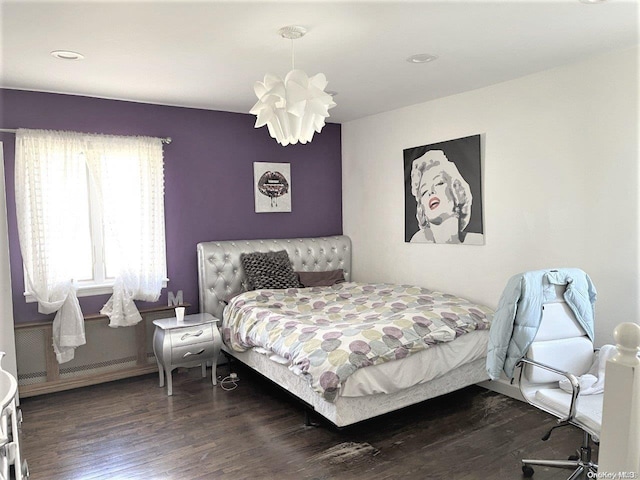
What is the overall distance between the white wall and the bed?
1.35 feet

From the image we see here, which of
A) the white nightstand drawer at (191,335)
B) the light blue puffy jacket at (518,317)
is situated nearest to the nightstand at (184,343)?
the white nightstand drawer at (191,335)

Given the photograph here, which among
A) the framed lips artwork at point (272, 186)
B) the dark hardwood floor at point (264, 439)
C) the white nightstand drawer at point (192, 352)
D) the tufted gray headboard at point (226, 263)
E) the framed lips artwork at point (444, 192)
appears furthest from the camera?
the framed lips artwork at point (272, 186)

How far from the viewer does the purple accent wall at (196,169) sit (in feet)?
12.6

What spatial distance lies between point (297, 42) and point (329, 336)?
1790mm

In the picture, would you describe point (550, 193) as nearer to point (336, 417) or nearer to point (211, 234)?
point (336, 417)

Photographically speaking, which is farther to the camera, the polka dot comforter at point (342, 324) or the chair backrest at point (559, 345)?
the polka dot comforter at point (342, 324)

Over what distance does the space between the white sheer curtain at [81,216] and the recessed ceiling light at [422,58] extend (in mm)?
2377

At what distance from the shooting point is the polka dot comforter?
2848mm

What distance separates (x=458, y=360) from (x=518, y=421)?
0.56 meters

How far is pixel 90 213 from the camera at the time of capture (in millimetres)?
4156

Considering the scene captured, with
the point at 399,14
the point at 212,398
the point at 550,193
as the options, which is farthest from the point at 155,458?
the point at 550,193

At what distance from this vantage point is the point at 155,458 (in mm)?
2826

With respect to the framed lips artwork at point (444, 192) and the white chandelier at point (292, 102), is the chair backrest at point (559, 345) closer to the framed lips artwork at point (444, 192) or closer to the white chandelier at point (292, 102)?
the framed lips artwork at point (444, 192)

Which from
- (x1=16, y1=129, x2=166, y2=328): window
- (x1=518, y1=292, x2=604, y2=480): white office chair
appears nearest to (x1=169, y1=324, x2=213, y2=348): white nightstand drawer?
(x1=16, y1=129, x2=166, y2=328): window
